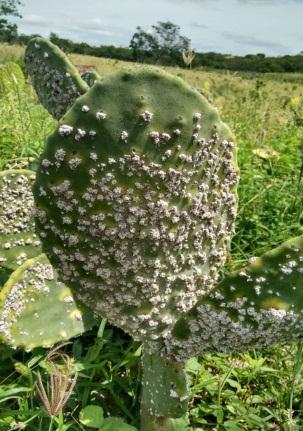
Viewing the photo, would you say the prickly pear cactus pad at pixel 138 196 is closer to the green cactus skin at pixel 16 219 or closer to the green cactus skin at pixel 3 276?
the green cactus skin at pixel 16 219

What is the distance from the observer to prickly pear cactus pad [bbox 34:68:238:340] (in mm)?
1050

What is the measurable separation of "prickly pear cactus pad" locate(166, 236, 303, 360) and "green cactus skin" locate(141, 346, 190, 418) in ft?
0.47

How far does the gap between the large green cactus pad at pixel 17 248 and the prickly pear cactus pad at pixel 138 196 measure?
69 centimetres

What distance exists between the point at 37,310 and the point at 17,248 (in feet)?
1.41

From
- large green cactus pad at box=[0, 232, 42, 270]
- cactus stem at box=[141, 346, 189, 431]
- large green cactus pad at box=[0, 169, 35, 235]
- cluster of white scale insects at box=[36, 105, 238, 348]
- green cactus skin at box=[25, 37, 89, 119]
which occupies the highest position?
green cactus skin at box=[25, 37, 89, 119]

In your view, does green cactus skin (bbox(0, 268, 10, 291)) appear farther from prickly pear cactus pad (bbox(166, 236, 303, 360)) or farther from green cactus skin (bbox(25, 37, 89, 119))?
prickly pear cactus pad (bbox(166, 236, 303, 360))

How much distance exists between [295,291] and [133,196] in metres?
0.37

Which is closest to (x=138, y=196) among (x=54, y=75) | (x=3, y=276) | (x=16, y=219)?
(x=54, y=75)

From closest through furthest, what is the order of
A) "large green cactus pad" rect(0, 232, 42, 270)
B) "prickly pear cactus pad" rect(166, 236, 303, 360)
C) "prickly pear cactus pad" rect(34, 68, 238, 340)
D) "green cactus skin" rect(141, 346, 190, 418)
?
"prickly pear cactus pad" rect(34, 68, 238, 340)
"prickly pear cactus pad" rect(166, 236, 303, 360)
"green cactus skin" rect(141, 346, 190, 418)
"large green cactus pad" rect(0, 232, 42, 270)

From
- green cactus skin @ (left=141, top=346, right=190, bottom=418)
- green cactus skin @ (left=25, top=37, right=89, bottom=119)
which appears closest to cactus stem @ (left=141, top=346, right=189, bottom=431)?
green cactus skin @ (left=141, top=346, right=190, bottom=418)

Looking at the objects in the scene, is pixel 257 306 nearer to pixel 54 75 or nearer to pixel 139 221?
pixel 139 221

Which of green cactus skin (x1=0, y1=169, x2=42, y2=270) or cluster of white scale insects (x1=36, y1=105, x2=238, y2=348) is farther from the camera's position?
green cactus skin (x1=0, y1=169, x2=42, y2=270)

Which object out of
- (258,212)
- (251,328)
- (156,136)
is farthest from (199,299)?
(258,212)

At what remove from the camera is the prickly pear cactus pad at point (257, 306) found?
117cm
